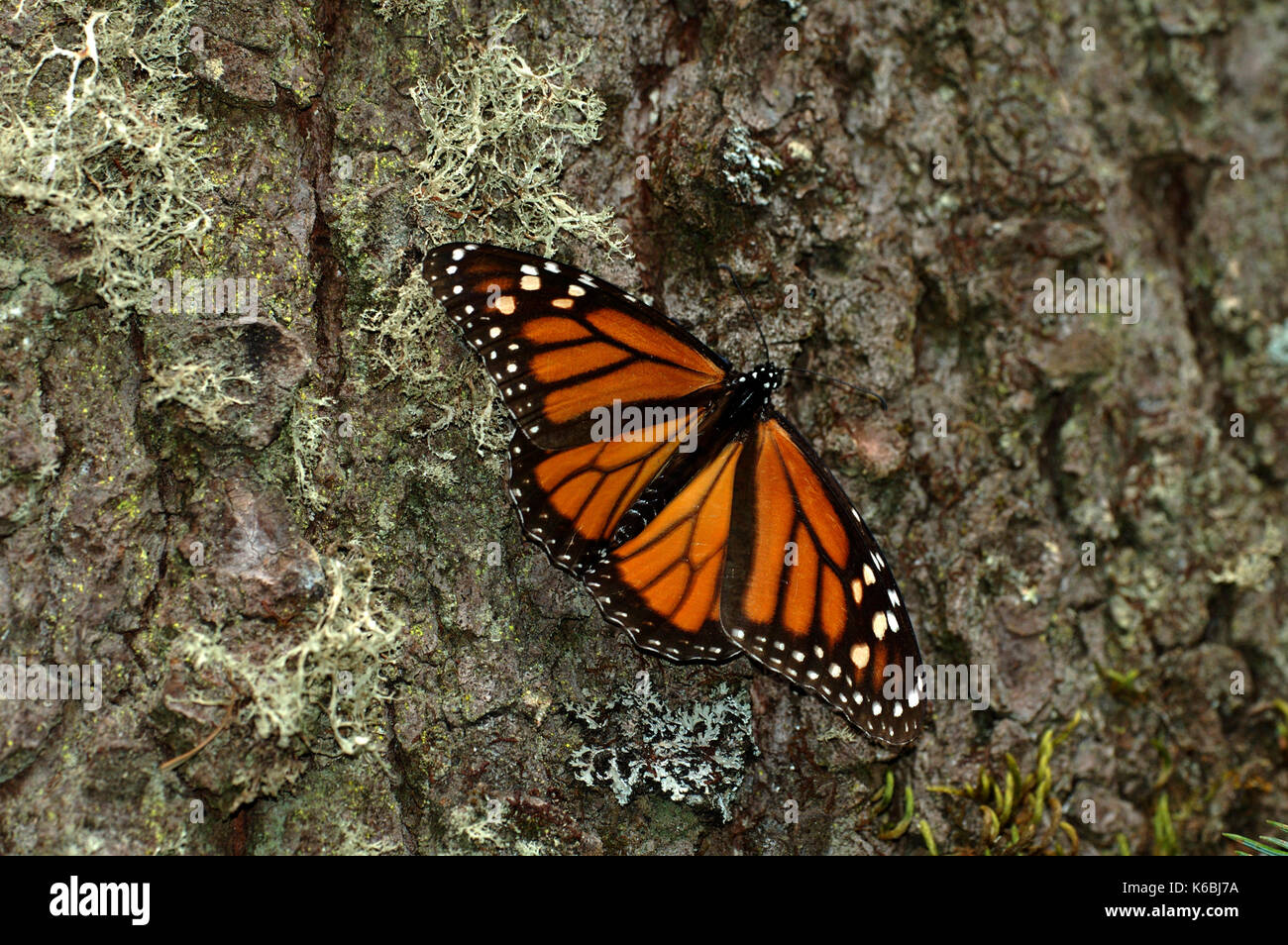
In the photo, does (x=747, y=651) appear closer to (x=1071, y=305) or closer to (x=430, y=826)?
(x=430, y=826)

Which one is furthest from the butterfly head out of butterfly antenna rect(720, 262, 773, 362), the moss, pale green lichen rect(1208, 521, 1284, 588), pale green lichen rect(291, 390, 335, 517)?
pale green lichen rect(1208, 521, 1284, 588)

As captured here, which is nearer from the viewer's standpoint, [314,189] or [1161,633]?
[314,189]

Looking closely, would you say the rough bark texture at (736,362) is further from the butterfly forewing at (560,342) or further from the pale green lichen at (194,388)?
the butterfly forewing at (560,342)

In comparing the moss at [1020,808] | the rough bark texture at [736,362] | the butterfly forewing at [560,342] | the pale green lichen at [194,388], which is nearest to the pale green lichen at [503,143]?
the rough bark texture at [736,362]

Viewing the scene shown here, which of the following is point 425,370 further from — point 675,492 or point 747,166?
point 747,166

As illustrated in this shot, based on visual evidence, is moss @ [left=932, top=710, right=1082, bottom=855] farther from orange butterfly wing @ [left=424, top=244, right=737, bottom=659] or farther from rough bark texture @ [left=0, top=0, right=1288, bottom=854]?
orange butterfly wing @ [left=424, top=244, right=737, bottom=659]

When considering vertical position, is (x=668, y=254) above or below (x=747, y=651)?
above

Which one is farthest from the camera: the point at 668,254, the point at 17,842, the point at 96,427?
the point at 668,254

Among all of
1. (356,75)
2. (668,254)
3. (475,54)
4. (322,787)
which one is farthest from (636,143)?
(322,787)
